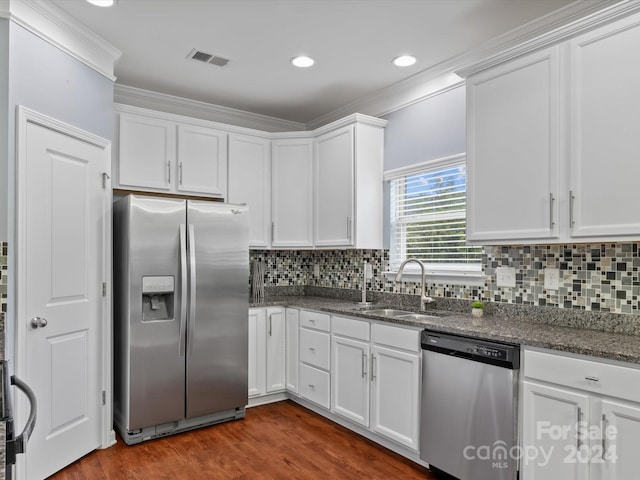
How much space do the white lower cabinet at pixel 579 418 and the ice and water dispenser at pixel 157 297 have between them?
90.7 inches

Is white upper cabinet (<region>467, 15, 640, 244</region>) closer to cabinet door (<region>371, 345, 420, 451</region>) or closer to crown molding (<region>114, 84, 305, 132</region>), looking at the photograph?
cabinet door (<region>371, 345, 420, 451</region>)

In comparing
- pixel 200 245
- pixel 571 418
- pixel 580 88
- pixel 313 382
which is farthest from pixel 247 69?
pixel 571 418

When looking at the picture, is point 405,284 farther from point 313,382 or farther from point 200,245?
point 200,245

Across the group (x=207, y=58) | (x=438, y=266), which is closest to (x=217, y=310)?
(x=438, y=266)

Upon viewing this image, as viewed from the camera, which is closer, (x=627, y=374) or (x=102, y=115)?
(x=627, y=374)

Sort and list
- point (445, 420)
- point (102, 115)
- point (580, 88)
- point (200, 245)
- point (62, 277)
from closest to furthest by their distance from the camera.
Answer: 1. point (580, 88)
2. point (445, 420)
3. point (62, 277)
4. point (102, 115)
5. point (200, 245)

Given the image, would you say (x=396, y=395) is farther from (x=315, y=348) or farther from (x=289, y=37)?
(x=289, y=37)

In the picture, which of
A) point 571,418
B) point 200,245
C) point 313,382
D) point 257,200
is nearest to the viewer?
point 571,418

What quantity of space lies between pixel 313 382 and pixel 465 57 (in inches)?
106

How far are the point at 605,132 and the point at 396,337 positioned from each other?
5.17ft

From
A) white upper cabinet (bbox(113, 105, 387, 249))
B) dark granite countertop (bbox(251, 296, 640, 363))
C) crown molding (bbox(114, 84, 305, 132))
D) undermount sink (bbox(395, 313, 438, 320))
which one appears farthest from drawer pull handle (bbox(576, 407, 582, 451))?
crown molding (bbox(114, 84, 305, 132))

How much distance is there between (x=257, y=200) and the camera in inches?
166

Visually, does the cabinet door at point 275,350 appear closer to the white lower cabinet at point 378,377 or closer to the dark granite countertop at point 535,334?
the white lower cabinet at point 378,377

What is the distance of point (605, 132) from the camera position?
2170 mm
